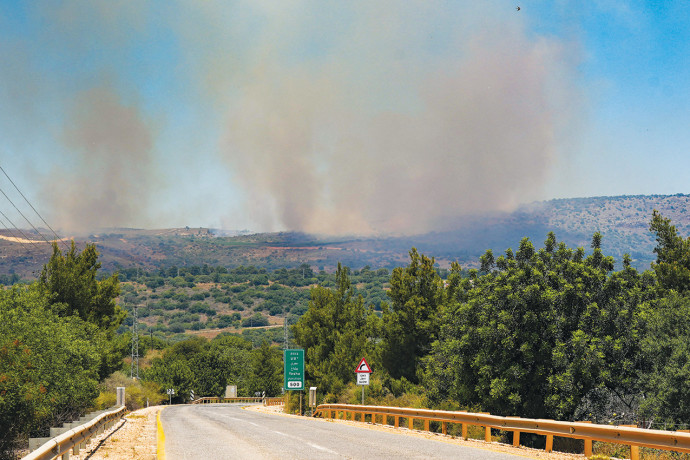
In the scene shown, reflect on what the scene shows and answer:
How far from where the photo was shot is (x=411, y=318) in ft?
132

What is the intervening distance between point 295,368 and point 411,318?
11.6 metres

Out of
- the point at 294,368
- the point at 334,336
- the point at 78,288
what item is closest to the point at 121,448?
the point at 294,368

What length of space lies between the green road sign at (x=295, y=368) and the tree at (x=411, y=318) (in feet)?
27.8

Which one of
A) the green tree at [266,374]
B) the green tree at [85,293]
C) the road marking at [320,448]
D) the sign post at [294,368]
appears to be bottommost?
the green tree at [266,374]

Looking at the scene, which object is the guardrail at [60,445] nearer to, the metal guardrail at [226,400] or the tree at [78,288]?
the tree at [78,288]

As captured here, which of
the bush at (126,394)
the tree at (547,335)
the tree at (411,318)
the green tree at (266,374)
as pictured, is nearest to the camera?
the tree at (547,335)

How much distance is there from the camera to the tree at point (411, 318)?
39.9 m

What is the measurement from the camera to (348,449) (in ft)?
52.4

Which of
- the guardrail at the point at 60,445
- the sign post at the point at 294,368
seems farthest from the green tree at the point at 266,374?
the guardrail at the point at 60,445

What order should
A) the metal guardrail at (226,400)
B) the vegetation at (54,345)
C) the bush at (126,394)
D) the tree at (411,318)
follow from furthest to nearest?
the metal guardrail at (226,400), the bush at (126,394), the tree at (411,318), the vegetation at (54,345)

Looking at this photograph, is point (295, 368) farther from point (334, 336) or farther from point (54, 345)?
point (54, 345)

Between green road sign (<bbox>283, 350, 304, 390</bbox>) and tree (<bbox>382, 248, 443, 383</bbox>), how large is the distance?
8472 millimetres

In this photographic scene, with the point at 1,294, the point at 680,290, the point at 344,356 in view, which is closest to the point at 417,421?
the point at 680,290

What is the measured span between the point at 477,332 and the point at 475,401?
3.67m
